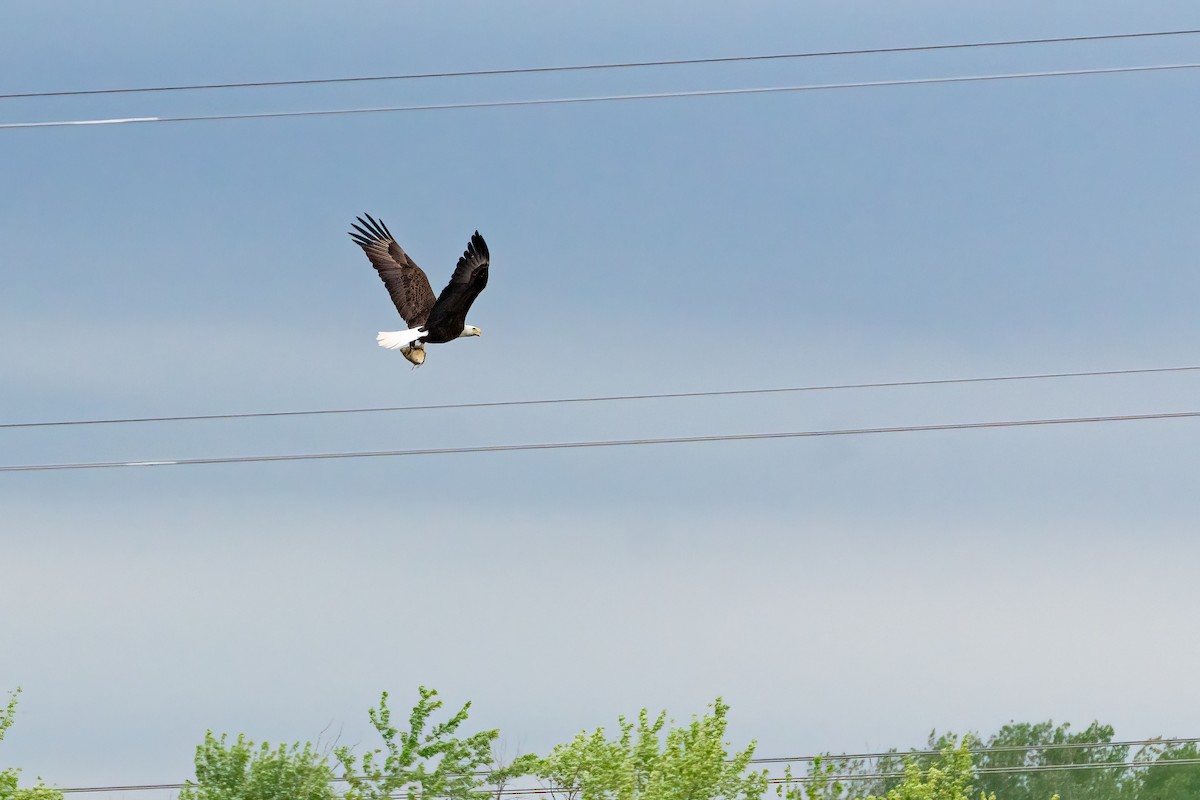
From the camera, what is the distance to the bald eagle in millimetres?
19344

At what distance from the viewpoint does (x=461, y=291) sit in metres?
19.7

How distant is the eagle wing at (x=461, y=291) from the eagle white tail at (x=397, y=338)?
1.89ft

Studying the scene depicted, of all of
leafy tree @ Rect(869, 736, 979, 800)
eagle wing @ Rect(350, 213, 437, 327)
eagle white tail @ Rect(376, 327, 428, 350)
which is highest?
eagle wing @ Rect(350, 213, 437, 327)

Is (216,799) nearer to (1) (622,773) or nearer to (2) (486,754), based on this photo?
(2) (486,754)

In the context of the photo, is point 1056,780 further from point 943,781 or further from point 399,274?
point 399,274

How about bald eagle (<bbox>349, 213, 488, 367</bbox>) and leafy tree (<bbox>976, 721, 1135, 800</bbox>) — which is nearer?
bald eagle (<bbox>349, 213, 488, 367</bbox>)

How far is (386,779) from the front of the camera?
3284 centimetres

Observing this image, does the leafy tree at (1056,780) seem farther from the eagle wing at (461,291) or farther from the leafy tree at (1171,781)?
the eagle wing at (461,291)

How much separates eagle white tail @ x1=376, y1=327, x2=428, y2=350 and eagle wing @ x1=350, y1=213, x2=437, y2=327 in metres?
1.63

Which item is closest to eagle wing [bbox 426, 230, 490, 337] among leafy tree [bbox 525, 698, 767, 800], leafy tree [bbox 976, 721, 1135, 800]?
leafy tree [bbox 525, 698, 767, 800]

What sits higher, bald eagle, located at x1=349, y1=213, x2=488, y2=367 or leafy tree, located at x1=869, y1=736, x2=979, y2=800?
bald eagle, located at x1=349, y1=213, x2=488, y2=367

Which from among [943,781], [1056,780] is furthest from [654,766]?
[1056,780]

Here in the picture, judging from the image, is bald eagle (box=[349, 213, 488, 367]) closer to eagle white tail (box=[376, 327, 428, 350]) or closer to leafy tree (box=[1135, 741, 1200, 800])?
eagle white tail (box=[376, 327, 428, 350])

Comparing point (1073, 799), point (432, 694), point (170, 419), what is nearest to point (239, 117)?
point (170, 419)
